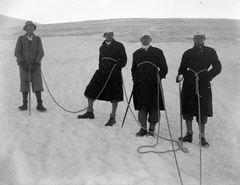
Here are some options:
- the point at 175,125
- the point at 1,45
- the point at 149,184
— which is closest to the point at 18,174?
the point at 149,184

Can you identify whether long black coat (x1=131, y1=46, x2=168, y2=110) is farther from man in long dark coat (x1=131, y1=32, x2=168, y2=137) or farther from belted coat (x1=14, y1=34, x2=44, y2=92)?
belted coat (x1=14, y1=34, x2=44, y2=92)

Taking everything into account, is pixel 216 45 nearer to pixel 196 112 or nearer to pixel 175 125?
pixel 175 125

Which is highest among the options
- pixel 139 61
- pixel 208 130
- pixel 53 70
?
pixel 139 61

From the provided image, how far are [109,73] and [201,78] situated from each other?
1810 millimetres

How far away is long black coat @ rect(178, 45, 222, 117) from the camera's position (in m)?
4.78

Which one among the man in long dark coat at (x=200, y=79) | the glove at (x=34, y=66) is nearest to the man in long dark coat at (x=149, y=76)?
the man in long dark coat at (x=200, y=79)

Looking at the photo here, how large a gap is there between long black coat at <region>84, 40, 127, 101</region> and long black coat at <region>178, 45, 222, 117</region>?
1341 millimetres

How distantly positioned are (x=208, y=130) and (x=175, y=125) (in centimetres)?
73

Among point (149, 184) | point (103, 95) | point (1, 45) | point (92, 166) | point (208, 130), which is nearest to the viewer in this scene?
point (149, 184)

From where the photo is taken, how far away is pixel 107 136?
16.6ft

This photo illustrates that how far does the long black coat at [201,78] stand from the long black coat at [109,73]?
134cm

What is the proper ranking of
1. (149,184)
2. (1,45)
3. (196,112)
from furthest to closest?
1. (1,45)
2. (196,112)
3. (149,184)

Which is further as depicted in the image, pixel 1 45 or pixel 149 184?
pixel 1 45

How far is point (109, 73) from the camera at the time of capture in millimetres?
5660
